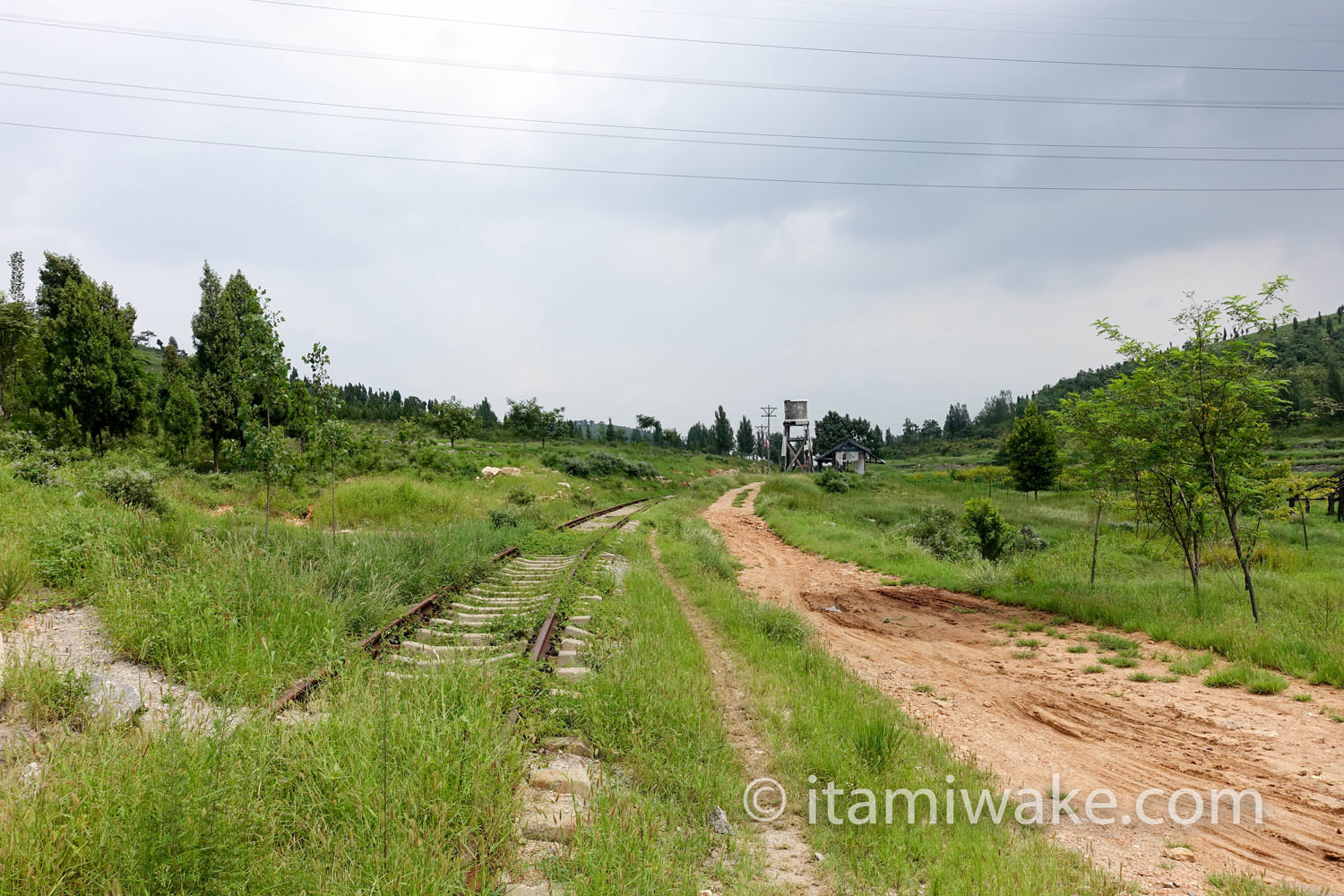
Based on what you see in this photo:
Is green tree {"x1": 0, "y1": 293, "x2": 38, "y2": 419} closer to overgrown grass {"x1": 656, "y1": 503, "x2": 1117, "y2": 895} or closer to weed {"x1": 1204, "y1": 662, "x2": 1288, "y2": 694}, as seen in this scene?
overgrown grass {"x1": 656, "y1": 503, "x2": 1117, "y2": 895}

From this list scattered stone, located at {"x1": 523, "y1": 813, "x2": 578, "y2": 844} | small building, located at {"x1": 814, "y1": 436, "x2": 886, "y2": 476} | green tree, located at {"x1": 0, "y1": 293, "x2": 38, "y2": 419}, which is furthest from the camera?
small building, located at {"x1": 814, "y1": 436, "x2": 886, "y2": 476}

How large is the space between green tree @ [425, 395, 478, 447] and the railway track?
131ft

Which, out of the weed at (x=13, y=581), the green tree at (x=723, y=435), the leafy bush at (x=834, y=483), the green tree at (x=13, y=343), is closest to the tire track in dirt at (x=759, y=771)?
the weed at (x=13, y=581)

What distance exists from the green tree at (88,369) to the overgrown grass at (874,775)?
98.7 ft

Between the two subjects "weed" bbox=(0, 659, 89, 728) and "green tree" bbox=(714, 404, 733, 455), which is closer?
"weed" bbox=(0, 659, 89, 728)

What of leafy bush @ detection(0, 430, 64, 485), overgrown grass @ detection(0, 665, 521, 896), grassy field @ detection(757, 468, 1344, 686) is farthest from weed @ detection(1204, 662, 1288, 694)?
leafy bush @ detection(0, 430, 64, 485)

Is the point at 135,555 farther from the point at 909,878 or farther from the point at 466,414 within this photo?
the point at 466,414

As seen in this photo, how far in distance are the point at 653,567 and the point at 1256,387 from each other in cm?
1120

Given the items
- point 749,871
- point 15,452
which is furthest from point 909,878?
point 15,452

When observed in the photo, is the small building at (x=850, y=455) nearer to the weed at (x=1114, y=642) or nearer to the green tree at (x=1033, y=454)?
the green tree at (x=1033, y=454)

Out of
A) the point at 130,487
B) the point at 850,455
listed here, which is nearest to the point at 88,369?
the point at 130,487

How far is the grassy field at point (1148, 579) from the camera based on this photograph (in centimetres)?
829

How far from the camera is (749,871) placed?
3.34 m

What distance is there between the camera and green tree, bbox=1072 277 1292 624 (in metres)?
9.77
